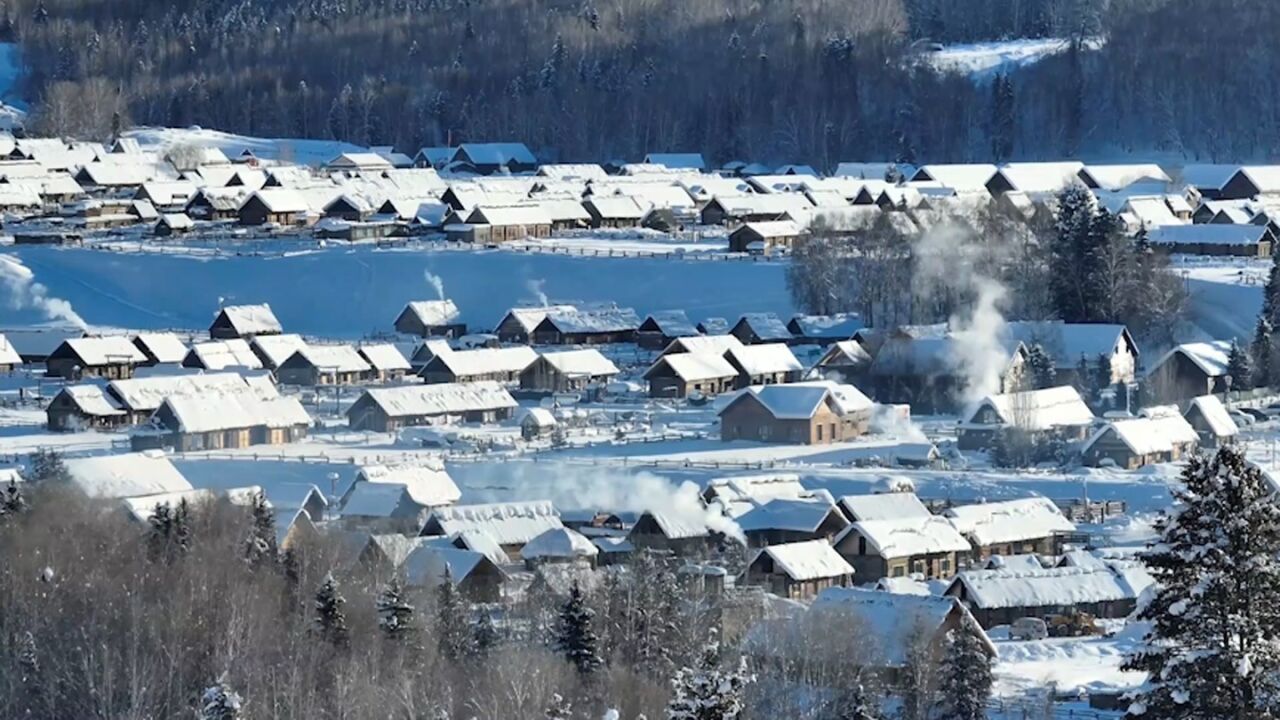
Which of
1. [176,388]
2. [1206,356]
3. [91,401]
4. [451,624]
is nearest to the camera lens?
[451,624]

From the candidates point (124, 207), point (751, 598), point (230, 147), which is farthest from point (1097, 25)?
point (751, 598)

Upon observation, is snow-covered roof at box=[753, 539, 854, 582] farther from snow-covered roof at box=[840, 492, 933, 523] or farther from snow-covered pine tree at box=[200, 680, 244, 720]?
snow-covered pine tree at box=[200, 680, 244, 720]

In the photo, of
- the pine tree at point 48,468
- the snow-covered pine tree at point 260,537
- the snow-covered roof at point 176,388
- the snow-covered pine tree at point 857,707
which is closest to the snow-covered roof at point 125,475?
the pine tree at point 48,468

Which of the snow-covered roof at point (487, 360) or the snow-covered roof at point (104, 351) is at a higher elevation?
the snow-covered roof at point (487, 360)

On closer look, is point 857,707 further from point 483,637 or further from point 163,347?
point 163,347

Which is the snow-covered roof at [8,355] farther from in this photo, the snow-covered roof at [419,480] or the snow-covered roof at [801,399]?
the snow-covered roof at [419,480]

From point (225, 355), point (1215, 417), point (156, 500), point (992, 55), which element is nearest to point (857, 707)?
point (156, 500)
